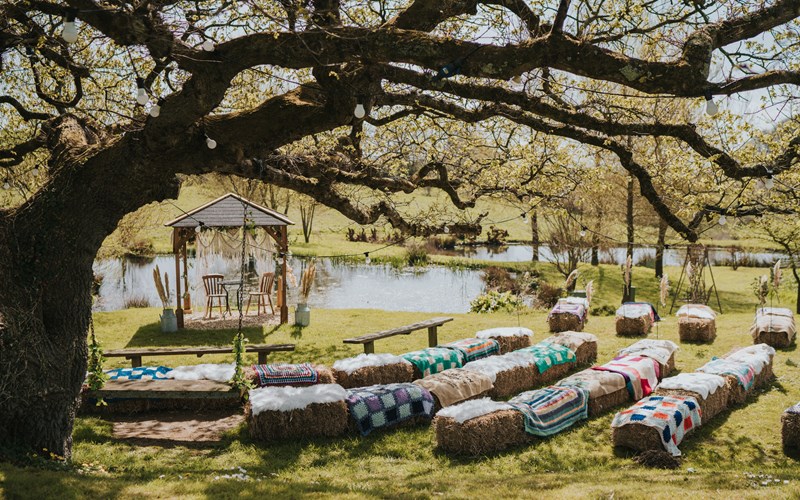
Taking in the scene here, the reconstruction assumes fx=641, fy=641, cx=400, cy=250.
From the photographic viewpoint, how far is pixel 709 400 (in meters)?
8.35

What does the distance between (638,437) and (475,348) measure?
12.6 ft

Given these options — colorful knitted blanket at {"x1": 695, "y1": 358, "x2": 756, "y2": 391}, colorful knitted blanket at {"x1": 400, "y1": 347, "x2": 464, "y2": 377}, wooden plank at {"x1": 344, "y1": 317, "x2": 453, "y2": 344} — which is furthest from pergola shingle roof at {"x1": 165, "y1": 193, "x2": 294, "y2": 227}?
colorful knitted blanket at {"x1": 695, "y1": 358, "x2": 756, "y2": 391}

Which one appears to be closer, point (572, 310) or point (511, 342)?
point (511, 342)

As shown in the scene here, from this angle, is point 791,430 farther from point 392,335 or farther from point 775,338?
point 392,335

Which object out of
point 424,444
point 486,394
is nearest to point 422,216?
point 486,394

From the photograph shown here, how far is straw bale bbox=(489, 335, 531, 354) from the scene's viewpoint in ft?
38.8

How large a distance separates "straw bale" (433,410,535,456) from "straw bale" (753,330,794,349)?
735 cm

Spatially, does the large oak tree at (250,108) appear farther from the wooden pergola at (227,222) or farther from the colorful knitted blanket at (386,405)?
the wooden pergola at (227,222)

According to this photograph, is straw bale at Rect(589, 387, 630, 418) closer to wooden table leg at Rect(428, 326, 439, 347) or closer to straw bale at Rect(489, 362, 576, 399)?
straw bale at Rect(489, 362, 576, 399)

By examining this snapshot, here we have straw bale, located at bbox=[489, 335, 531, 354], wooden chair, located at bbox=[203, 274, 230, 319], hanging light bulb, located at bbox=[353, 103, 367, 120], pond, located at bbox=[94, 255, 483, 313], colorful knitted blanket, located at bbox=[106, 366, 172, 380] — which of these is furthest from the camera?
pond, located at bbox=[94, 255, 483, 313]

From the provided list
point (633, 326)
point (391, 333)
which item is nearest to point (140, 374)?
point (391, 333)

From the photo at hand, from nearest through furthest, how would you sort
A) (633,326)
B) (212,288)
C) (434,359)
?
(434,359), (633,326), (212,288)

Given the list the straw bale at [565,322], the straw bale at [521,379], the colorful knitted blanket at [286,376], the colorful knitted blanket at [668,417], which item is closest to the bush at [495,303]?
the straw bale at [565,322]

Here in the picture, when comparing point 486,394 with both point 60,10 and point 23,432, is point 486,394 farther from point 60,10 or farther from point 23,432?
point 60,10
